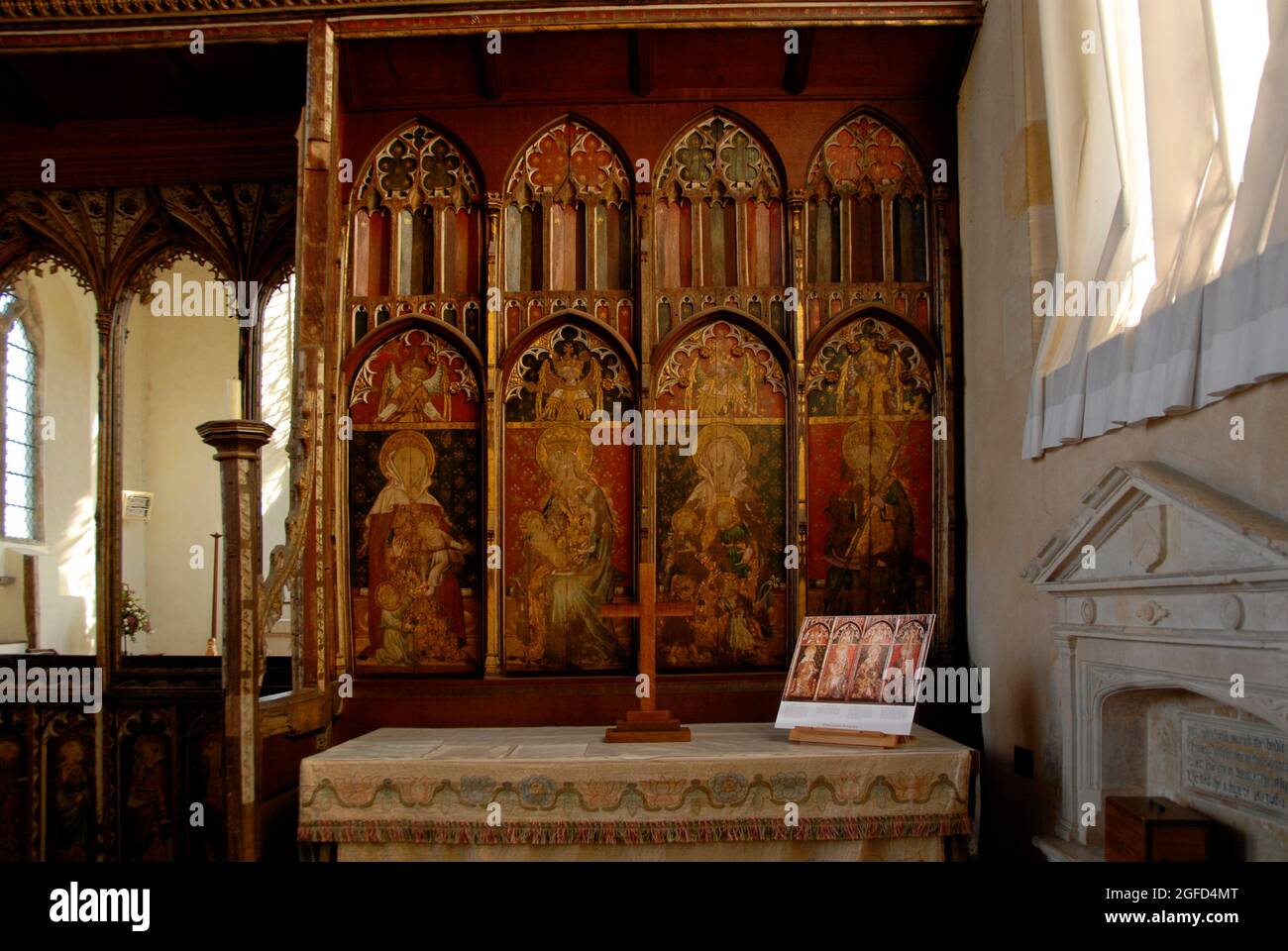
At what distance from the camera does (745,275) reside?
6.05 m

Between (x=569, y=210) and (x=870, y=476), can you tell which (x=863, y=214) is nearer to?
(x=870, y=476)

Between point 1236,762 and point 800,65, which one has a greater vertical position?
point 800,65

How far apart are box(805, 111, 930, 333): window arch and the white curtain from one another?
1406 millimetres

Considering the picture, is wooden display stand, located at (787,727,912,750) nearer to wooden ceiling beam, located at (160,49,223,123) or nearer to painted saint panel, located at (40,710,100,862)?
painted saint panel, located at (40,710,100,862)

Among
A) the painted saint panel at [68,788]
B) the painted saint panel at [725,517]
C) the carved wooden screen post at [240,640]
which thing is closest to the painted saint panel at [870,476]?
the painted saint panel at [725,517]

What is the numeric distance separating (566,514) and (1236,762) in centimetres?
353

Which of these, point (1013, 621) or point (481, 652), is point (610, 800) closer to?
point (481, 652)

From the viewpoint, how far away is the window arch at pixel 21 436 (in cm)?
1017

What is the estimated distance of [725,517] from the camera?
589 cm

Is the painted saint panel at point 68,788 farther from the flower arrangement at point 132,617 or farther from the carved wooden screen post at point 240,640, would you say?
the flower arrangement at point 132,617

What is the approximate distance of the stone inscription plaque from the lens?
3273mm

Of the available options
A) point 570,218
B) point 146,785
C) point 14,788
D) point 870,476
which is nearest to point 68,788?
point 14,788
